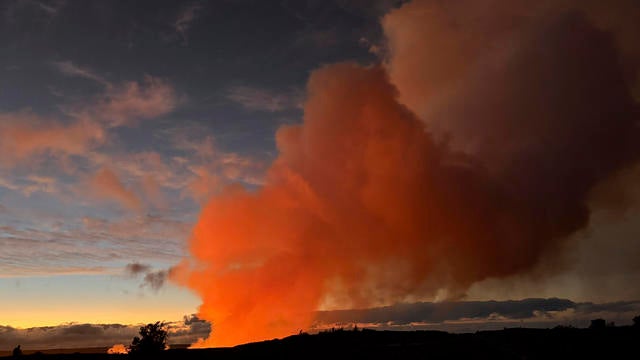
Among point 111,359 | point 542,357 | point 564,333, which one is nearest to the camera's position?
point 542,357

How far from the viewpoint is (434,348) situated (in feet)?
190

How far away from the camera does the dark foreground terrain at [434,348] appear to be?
5185 cm

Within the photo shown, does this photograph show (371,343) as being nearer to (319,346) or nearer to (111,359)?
(319,346)

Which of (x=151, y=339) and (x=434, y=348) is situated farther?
(x=151, y=339)

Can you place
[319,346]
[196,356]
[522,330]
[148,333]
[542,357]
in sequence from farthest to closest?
[148,333] < [522,330] < [319,346] < [196,356] < [542,357]

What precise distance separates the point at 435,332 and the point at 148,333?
45.0m

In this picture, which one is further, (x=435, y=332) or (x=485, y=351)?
(x=435, y=332)

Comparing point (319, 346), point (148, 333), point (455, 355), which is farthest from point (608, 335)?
point (148, 333)

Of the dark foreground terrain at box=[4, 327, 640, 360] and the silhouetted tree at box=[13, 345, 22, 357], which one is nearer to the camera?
the dark foreground terrain at box=[4, 327, 640, 360]

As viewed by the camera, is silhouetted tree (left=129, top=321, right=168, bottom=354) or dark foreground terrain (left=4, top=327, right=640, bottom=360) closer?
dark foreground terrain (left=4, top=327, right=640, bottom=360)

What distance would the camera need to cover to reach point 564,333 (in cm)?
7225

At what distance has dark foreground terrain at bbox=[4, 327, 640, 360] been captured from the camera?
51847mm

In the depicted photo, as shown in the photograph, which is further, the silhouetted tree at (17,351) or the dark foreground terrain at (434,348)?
the silhouetted tree at (17,351)

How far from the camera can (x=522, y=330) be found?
263ft
